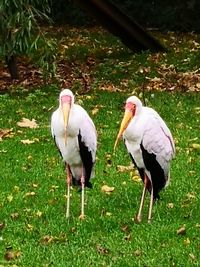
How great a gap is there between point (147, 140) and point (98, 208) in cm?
110

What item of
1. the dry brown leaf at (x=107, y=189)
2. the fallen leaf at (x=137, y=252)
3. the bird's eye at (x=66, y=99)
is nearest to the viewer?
the fallen leaf at (x=137, y=252)

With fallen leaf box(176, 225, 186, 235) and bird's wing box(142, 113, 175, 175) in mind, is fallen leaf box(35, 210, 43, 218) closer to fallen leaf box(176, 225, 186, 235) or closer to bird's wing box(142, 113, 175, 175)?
bird's wing box(142, 113, 175, 175)

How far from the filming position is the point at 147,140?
6555 mm

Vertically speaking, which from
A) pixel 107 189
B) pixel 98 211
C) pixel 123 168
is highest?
pixel 98 211

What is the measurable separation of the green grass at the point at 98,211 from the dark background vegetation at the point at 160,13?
1016cm

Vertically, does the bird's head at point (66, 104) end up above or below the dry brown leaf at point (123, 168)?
above

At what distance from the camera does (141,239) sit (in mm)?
6293

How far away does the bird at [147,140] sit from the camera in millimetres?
6523

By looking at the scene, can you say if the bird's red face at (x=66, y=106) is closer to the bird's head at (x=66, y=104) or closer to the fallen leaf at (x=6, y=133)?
the bird's head at (x=66, y=104)

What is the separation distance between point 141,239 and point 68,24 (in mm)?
16958

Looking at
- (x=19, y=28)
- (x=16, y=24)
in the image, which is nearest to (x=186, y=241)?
A: (x=19, y=28)

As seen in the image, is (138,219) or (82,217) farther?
(82,217)

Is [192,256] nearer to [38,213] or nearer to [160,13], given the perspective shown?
[38,213]

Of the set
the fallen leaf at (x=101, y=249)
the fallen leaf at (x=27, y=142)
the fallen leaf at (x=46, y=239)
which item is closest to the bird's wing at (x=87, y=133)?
the fallen leaf at (x=46, y=239)
